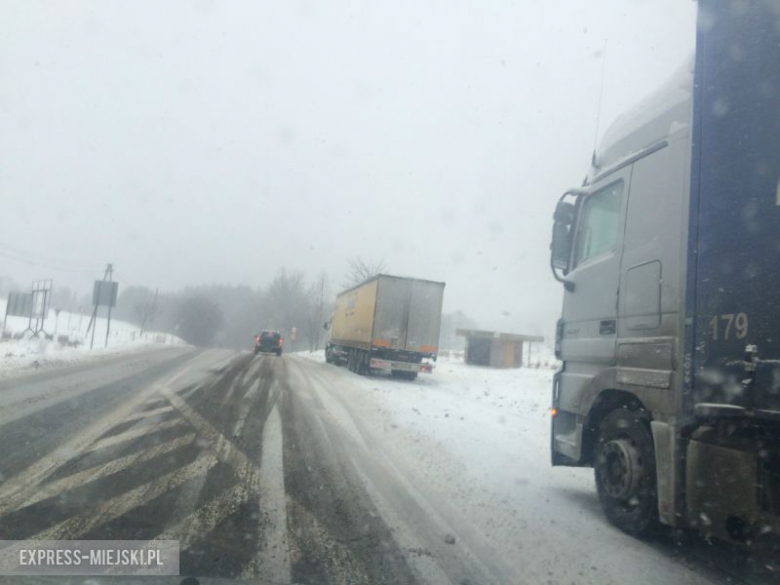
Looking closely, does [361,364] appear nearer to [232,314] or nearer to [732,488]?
[732,488]

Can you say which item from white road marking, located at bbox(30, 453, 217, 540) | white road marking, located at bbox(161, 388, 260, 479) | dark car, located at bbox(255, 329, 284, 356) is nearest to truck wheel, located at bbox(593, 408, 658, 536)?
white road marking, located at bbox(161, 388, 260, 479)

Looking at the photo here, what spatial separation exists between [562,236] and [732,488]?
323cm

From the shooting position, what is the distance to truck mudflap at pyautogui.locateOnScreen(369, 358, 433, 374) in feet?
68.1

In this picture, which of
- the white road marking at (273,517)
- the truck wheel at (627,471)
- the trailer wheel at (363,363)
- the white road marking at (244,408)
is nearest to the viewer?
the white road marking at (273,517)

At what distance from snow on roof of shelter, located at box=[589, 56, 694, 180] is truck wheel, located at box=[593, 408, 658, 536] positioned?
2.28 m

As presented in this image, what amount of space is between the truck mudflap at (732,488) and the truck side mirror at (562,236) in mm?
2691

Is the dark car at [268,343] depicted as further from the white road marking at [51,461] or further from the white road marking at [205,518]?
the white road marking at [205,518]

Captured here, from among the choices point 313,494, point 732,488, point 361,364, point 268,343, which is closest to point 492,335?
point 361,364

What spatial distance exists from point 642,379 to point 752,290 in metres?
1.25

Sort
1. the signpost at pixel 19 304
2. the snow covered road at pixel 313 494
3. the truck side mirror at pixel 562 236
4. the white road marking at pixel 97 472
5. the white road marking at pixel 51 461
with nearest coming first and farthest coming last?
the snow covered road at pixel 313 494, the white road marking at pixel 51 461, the white road marking at pixel 97 472, the truck side mirror at pixel 562 236, the signpost at pixel 19 304

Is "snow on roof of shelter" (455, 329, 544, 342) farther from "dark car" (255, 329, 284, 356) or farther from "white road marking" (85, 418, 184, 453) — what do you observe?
"white road marking" (85, 418, 184, 453)

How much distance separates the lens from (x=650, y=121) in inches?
191

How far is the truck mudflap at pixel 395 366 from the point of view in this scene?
20753mm

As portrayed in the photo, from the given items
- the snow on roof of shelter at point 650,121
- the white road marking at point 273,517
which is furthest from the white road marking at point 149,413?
the snow on roof of shelter at point 650,121
